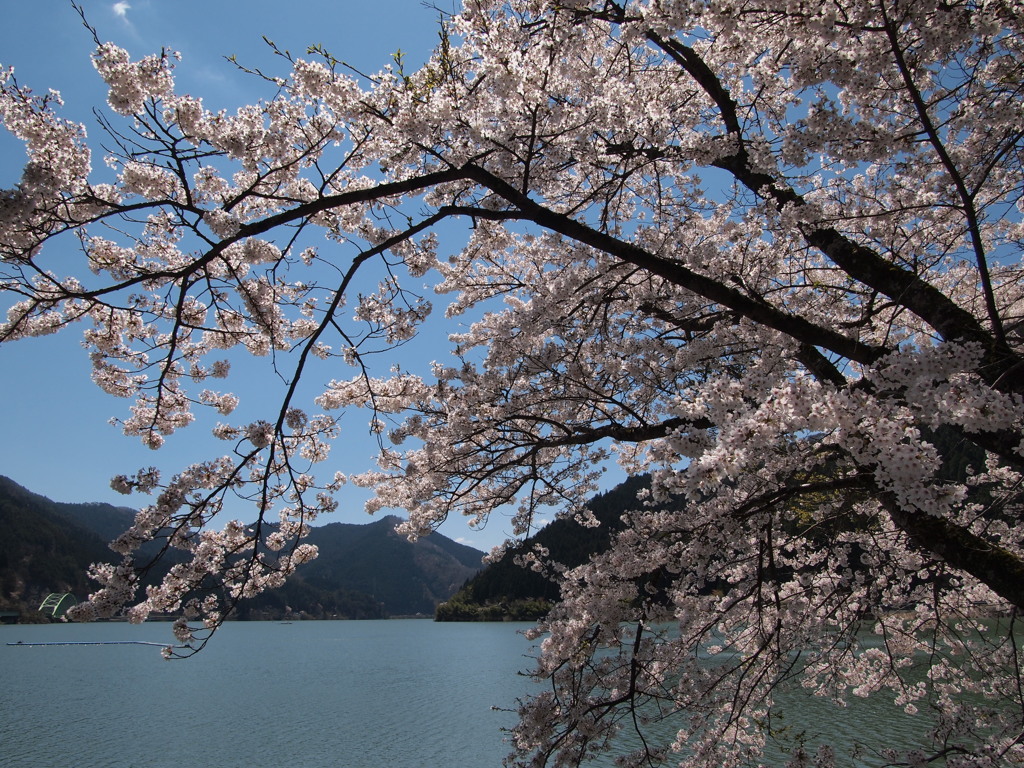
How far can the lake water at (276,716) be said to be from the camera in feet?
61.6

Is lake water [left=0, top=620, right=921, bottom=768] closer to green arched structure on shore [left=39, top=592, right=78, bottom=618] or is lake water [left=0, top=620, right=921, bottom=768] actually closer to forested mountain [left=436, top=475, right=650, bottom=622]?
forested mountain [left=436, top=475, right=650, bottom=622]

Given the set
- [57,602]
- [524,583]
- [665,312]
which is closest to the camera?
[665,312]

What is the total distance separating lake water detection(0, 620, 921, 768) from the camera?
61.6 ft

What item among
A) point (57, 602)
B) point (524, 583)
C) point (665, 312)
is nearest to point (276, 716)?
point (665, 312)

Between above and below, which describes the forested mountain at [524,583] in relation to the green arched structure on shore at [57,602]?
above

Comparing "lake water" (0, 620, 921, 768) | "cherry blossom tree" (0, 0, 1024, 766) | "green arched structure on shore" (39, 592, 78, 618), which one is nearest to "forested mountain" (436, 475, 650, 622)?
"lake water" (0, 620, 921, 768)

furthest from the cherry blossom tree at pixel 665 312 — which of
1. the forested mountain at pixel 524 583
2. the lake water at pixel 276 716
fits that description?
the forested mountain at pixel 524 583

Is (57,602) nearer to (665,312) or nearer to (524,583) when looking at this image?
(524,583)

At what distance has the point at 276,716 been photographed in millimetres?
25844

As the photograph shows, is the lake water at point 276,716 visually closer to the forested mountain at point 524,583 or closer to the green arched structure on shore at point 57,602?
the forested mountain at point 524,583

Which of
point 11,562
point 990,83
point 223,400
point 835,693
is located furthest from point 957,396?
point 11,562

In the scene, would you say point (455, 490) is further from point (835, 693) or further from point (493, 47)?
point (835, 693)

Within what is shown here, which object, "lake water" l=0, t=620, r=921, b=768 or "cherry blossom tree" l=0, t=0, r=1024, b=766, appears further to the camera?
"lake water" l=0, t=620, r=921, b=768

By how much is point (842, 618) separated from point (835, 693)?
131 inches
